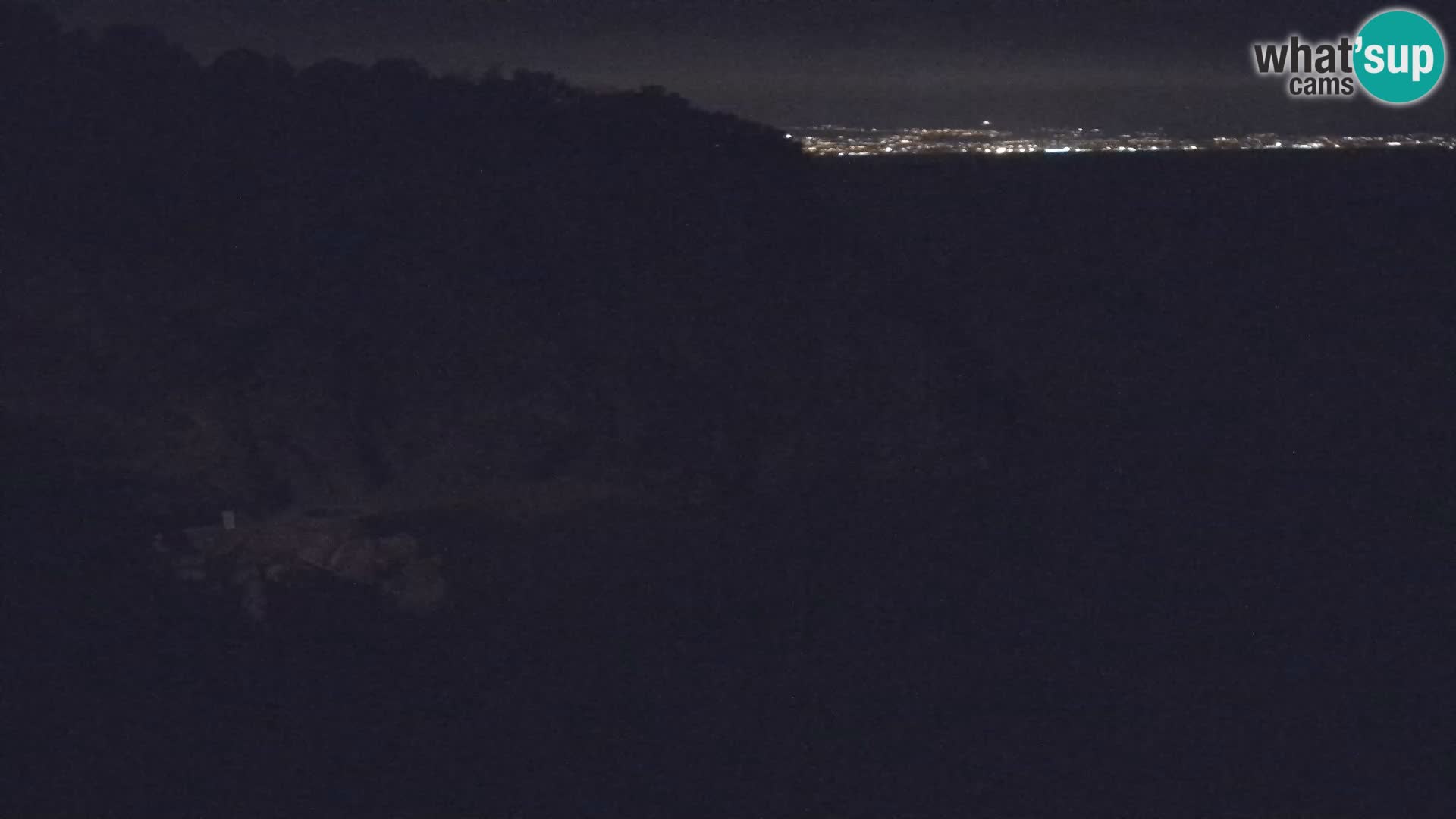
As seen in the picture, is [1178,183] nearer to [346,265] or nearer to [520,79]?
[520,79]

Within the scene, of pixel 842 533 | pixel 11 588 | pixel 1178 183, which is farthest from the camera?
pixel 1178 183

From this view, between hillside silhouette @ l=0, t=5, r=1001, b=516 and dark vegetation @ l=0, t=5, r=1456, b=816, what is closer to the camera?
dark vegetation @ l=0, t=5, r=1456, b=816

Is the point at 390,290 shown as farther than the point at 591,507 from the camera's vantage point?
Yes

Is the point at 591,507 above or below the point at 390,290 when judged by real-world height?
below

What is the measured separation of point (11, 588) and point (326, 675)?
7.56 feet

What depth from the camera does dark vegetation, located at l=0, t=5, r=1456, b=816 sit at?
1181 cm

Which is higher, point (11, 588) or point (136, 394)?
point (136, 394)

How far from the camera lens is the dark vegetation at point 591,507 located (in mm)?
11812

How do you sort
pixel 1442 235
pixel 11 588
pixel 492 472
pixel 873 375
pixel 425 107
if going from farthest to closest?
pixel 1442 235 → pixel 425 107 → pixel 873 375 → pixel 492 472 → pixel 11 588

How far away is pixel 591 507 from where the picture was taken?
1374 centimetres

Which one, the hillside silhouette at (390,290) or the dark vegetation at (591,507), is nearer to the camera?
the dark vegetation at (591,507)

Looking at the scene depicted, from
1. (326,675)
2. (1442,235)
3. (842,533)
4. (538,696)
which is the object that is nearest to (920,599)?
(842,533)

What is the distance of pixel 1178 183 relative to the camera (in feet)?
150

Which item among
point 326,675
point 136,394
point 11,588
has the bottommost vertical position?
point 326,675
